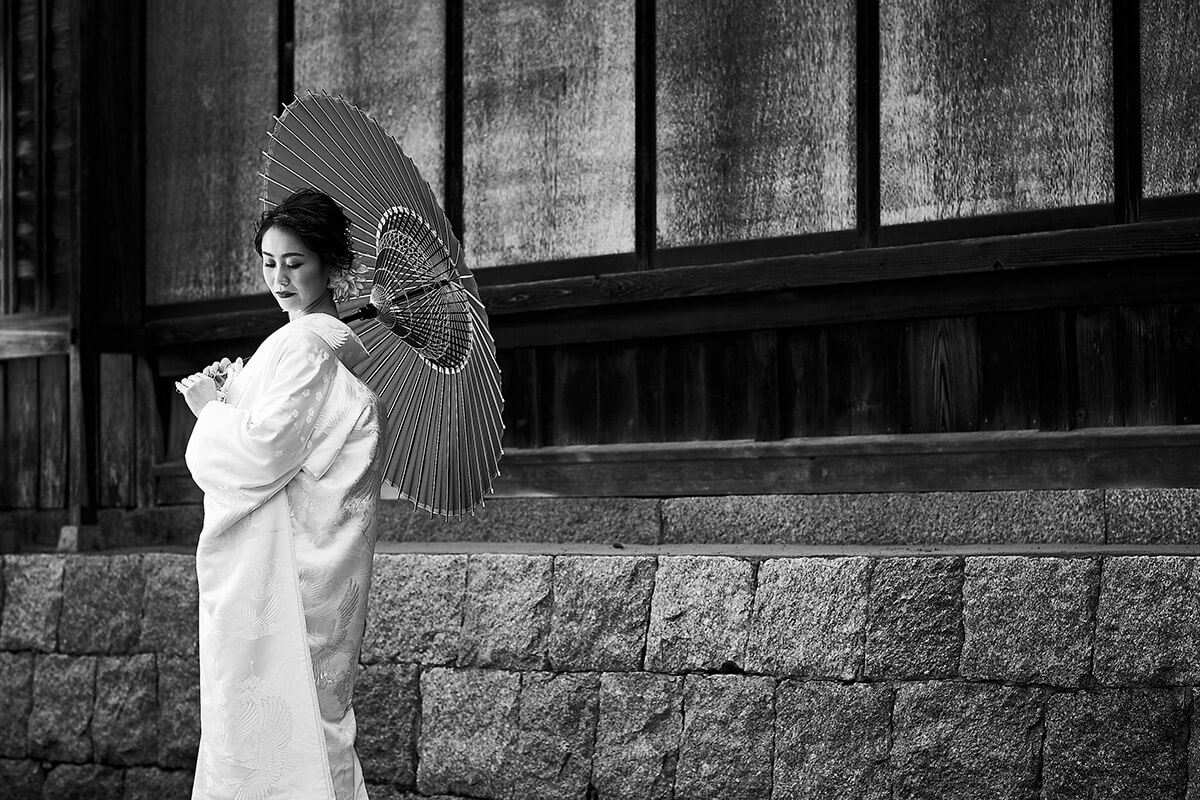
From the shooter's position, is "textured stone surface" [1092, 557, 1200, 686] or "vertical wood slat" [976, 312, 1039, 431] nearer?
"textured stone surface" [1092, 557, 1200, 686]

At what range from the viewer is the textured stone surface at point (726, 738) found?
229 inches

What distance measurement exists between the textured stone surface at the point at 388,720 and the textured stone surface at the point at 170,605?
1.14 meters

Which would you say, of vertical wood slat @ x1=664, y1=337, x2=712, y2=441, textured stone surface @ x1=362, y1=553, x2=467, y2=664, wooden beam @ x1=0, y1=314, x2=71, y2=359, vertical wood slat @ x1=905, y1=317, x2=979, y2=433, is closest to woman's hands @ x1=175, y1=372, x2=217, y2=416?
textured stone surface @ x1=362, y1=553, x2=467, y2=664

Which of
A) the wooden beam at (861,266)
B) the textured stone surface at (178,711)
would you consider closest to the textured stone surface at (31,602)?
the textured stone surface at (178,711)

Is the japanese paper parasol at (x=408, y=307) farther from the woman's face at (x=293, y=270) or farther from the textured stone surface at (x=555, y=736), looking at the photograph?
the textured stone surface at (x=555, y=736)

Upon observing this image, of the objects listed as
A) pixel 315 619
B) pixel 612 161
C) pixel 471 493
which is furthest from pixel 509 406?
pixel 315 619

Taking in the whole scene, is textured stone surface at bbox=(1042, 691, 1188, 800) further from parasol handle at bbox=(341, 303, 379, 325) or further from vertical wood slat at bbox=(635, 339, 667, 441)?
parasol handle at bbox=(341, 303, 379, 325)

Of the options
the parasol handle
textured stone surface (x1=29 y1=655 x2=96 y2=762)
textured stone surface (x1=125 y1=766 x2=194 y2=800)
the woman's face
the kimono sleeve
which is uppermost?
the woman's face

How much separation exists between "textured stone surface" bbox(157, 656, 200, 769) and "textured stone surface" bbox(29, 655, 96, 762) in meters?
0.55

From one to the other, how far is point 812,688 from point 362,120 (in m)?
2.77

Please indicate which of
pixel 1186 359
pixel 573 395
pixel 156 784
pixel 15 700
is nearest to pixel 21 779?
pixel 15 700

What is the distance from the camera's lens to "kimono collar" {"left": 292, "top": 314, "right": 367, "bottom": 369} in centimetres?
438

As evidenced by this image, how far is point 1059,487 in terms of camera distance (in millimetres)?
5758

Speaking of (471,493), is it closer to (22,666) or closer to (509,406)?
(509,406)
